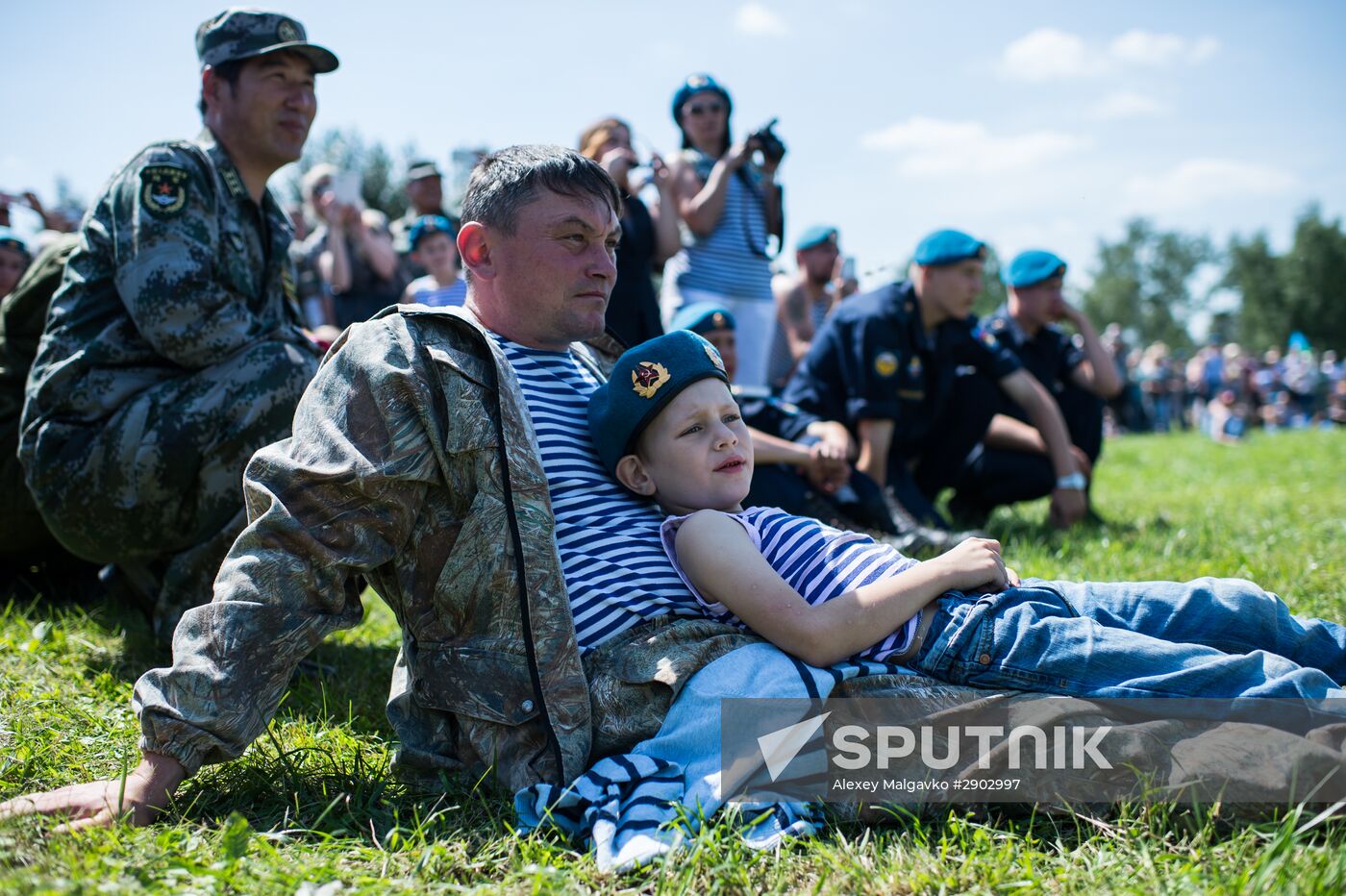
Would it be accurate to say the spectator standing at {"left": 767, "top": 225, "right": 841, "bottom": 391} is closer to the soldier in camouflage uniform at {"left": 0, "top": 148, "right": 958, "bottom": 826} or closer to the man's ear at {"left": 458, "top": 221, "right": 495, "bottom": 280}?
the man's ear at {"left": 458, "top": 221, "right": 495, "bottom": 280}

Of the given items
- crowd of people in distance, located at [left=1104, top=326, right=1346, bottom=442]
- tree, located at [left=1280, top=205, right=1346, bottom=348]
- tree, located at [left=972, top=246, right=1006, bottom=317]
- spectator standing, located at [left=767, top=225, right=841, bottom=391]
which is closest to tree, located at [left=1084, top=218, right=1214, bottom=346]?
tree, located at [left=972, top=246, right=1006, bottom=317]

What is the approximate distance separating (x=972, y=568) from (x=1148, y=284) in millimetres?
98630

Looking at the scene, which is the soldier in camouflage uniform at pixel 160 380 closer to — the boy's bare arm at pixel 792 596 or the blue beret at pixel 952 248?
the boy's bare arm at pixel 792 596

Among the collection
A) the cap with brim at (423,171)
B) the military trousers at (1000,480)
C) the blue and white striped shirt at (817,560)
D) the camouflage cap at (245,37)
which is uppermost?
the camouflage cap at (245,37)

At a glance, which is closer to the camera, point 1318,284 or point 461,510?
point 461,510

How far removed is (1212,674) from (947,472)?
4.39m

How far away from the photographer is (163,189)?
3.35 meters

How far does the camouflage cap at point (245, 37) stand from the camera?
3637 millimetres

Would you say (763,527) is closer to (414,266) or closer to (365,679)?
(365,679)

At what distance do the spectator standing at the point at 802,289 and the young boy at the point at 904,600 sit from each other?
4902mm

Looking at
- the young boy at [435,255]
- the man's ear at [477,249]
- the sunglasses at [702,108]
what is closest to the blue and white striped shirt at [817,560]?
the man's ear at [477,249]

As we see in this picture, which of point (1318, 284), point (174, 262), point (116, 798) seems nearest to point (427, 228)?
point (174, 262)

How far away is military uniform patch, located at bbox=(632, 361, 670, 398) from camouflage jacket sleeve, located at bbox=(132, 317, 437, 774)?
509 millimetres

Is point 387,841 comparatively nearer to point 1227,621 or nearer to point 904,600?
point 904,600
